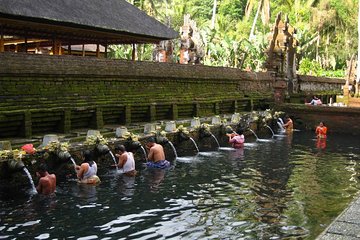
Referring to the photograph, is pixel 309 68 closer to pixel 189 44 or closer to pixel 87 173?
pixel 189 44

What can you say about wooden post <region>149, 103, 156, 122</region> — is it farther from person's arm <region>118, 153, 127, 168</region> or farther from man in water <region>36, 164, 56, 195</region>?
man in water <region>36, 164, 56, 195</region>

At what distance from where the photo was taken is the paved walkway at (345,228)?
6.07m

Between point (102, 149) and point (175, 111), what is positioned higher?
point (175, 111)

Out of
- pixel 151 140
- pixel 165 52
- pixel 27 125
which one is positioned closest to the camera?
pixel 27 125

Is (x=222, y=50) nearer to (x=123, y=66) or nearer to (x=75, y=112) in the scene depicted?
(x=123, y=66)

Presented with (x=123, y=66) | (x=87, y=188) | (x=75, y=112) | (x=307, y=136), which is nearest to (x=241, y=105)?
(x=307, y=136)

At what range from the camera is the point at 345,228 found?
6418mm

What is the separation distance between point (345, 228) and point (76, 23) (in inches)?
616

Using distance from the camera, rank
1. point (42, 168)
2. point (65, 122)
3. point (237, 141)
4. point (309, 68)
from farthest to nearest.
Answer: point (309, 68), point (237, 141), point (65, 122), point (42, 168)

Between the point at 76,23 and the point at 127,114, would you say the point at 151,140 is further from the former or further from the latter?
the point at 76,23

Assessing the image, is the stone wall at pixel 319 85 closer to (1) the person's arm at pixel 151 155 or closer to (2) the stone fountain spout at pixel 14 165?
(1) the person's arm at pixel 151 155

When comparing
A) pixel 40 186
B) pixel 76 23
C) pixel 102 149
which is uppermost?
pixel 76 23

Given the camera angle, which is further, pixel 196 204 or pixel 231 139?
pixel 231 139

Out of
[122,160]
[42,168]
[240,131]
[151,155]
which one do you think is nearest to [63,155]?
[42,168]
